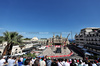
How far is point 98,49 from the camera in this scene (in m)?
25.3

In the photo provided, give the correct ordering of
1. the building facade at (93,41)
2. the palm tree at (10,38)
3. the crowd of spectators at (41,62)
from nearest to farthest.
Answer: the crowd of spectators at (41,62)
the palm tree at (10,38)
the building facade at (93,41)

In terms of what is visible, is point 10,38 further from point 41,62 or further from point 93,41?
point 93,41

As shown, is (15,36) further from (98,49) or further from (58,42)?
(58,42)

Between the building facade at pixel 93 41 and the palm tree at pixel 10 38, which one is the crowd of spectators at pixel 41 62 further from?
the building facade at pixel 93 41

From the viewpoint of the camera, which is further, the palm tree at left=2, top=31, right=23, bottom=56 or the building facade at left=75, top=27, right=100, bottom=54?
the building facade at left=75, top=27, right=100, bottom=54

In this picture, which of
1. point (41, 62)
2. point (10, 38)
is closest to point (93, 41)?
point (41, 62)

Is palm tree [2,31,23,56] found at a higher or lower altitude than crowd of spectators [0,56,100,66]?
higher

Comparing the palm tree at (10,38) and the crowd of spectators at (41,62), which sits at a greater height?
the palm tree at (10,38)

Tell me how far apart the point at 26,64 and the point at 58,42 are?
74299 mm

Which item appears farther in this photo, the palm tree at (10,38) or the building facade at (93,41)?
the building facade at (93,41)

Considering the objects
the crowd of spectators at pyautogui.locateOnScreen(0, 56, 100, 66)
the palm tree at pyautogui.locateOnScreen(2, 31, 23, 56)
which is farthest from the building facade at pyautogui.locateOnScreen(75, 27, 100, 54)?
the palm tree at pyautogui.locateOnScreen(2, 31, 23, 56)

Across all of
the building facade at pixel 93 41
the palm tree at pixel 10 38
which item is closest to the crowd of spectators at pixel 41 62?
the palm tree at pixel 10 38

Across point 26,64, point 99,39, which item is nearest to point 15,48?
point 26,64

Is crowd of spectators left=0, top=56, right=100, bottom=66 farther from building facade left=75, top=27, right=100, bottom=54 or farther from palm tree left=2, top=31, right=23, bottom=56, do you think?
building facade left=75, top=27, right=100, bottom=54
